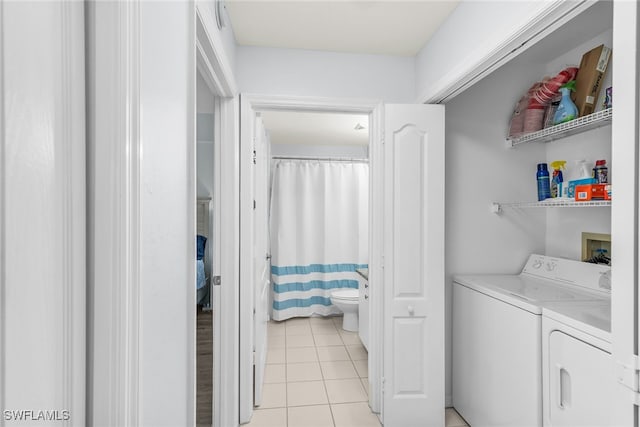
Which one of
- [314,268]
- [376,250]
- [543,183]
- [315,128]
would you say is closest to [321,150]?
[315,128]

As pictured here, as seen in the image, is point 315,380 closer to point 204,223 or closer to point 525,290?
point 525,290

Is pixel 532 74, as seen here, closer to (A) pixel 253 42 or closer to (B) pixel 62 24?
(A) pixel 253 42

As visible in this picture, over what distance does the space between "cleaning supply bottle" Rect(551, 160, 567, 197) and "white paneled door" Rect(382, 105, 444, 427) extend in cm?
70

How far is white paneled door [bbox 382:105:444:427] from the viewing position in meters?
2.06

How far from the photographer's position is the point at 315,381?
264 cm

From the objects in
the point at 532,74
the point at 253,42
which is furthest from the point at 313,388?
the point at 532,74

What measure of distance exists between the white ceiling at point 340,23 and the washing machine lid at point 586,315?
1599 millimetres

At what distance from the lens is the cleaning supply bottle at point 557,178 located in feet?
6.61

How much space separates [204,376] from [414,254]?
1926mm

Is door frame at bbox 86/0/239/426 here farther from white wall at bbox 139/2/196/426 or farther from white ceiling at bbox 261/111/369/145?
white ceiling at bbox 261/111/369/145

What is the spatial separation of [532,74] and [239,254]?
2361 mm

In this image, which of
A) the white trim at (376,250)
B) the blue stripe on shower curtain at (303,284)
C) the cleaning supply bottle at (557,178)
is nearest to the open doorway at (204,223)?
the blue stripe on shower curtain at (303,284)

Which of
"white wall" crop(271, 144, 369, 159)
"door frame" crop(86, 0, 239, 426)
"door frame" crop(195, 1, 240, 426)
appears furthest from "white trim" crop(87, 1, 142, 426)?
"white wall" crop(271, 144, 369, 159)

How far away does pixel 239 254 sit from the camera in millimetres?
2049
